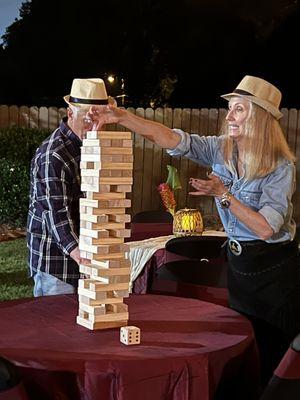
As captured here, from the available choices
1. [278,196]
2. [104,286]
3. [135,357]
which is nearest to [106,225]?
[104,286]

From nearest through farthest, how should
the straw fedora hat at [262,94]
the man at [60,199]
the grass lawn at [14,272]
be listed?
the straw fedora hat at [262,94], the man at [60,199], the grass lawn at [14,272]

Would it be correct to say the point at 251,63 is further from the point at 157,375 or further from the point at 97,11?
the point at 157,375

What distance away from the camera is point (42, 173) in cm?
342

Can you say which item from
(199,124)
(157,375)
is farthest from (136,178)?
(157,375)

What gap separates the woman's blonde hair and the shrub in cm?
654

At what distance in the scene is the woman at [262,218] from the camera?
303 centimetres

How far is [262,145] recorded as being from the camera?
3.04m

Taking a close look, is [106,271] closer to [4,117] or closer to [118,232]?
[118,232]

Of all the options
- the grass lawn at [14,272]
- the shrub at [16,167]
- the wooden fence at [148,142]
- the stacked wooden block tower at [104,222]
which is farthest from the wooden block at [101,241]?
the wooden fence at [148,142]

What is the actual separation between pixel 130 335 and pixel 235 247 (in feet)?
2.36

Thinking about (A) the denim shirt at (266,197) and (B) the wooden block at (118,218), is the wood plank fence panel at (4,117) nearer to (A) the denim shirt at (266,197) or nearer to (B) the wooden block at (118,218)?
(A) the denim shirt at (266,197)

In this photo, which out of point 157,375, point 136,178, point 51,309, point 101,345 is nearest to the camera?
point 157,375

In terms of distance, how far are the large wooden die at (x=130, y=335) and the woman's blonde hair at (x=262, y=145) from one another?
835 millimetres

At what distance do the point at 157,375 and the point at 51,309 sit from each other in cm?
80
